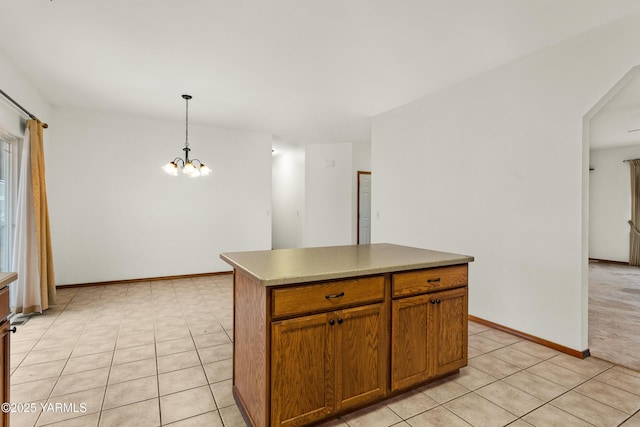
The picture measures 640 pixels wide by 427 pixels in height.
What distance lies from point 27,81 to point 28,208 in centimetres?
144

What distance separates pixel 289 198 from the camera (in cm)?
795

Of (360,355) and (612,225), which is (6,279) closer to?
(360,355)

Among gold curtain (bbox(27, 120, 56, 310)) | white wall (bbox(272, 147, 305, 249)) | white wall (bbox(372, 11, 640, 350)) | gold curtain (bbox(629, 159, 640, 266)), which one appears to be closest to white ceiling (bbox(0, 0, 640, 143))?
white wall (bbox(372, 11, 640, 350))

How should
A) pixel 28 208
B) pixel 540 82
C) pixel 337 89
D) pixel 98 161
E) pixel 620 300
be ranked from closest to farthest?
pixel 540 82 → pixel 28 208 → pixel 337 89 → pixel 620 300 → pixel 98 161

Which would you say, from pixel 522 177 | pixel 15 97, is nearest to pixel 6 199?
pixel 15 97

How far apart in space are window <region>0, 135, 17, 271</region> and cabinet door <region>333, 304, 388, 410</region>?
4035mm

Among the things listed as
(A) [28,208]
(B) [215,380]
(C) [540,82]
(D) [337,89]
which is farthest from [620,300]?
(A) [28,208]

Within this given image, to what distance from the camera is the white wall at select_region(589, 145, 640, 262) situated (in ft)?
21.7

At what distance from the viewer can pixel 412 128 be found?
404 centimetres

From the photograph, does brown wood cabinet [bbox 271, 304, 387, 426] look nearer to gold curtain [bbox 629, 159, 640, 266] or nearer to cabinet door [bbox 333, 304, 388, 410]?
cabinet door [bbox 333, 304, 388, 410]

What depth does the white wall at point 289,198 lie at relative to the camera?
23.9ft

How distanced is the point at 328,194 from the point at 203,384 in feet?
15.9

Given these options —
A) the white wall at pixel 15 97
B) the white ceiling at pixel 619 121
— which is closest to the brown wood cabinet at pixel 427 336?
the white ceiling at pixel 619 121

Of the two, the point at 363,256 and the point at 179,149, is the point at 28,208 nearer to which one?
the point at 179,149
